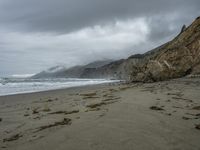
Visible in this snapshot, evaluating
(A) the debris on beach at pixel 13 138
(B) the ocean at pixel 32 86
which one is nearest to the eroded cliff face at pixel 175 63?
(B) the ocean at pixel 32 86

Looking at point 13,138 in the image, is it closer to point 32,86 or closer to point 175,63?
point 175,63

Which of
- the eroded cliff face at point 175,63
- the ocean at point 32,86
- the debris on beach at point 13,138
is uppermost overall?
the eroded cliff face at point 175,63

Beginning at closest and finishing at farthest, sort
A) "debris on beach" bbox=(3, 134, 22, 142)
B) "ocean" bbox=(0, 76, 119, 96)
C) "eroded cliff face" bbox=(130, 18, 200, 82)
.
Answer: "debris on beach" bbox=(3, 134, 22, 142) < "ocean" bbox=(0, 76, 119, 96) < "eroded cliff face" bbox=(130, 18, 200, 82)

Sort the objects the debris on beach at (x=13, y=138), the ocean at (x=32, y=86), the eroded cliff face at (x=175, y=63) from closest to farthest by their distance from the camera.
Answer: the debris on beach at (x=13, y=138) < the ocean at (x=32, y=86) < the eroded cliff face at (x=175, y=63)

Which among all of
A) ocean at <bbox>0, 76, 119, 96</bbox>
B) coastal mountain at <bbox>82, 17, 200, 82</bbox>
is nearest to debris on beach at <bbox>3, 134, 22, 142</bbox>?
ocean at <bbox>0, 76, 119, 96</bbox>

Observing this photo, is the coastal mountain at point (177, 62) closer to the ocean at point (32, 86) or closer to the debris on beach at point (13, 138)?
the ocean at point (32, 86)

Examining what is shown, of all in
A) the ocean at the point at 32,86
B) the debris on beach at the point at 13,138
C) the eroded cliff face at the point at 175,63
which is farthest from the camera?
the eroded cliff face at the point at 175,63

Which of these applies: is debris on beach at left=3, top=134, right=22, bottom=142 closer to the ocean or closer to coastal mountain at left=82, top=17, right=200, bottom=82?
the ocean

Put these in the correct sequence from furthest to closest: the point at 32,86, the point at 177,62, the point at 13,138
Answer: the point at 32,86, the point at 177,62, the point at 13,138

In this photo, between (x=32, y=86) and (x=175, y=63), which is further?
(x=32, y=86)

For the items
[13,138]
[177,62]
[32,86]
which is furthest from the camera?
[32,86]

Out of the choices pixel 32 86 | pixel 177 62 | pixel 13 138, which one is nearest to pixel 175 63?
pixel 177 62

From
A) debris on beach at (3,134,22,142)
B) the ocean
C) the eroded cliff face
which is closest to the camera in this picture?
debris on beach at (3,134,22,142)

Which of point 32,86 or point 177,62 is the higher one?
point 177,62
